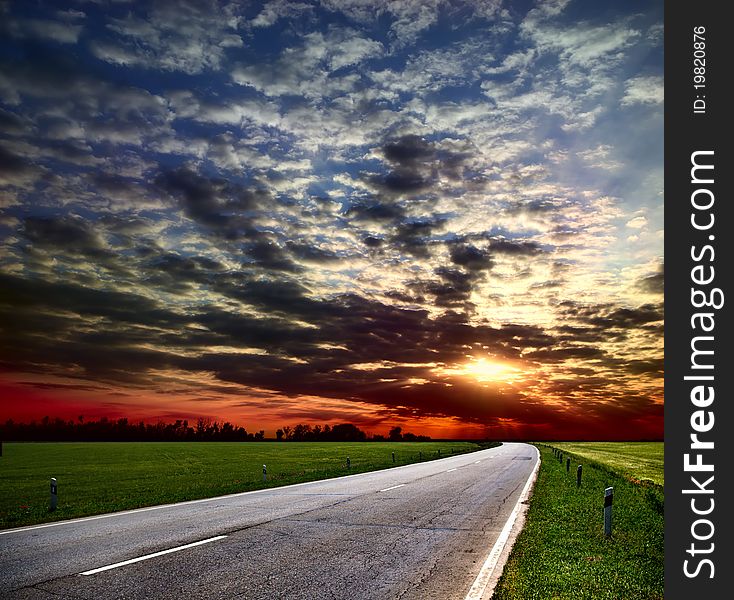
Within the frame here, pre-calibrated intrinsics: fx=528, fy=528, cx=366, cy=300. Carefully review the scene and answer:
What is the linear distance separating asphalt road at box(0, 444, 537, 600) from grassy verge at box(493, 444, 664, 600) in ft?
2.42

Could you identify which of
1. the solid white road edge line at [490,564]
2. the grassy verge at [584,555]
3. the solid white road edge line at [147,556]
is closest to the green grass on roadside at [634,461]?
the grassy verge at [584,555]

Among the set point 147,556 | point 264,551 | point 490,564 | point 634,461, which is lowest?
point 634,461

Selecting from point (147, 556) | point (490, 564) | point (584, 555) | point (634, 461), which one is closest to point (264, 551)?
point (147, 556)

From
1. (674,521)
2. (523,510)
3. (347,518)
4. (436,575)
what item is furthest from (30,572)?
(523,510)

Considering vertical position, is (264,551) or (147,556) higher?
(264,551)

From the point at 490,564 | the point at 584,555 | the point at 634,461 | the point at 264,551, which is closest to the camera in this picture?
A: the point at 490,564

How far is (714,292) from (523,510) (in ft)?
30.8

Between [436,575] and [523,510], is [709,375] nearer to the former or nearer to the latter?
[436,575]

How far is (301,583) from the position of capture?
7316 mm

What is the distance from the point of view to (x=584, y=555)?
9.51 meters

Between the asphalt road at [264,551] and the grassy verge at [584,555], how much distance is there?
739mm

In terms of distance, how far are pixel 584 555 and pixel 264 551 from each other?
5714 millimetres

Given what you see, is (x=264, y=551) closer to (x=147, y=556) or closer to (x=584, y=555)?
(x=147, y=556)

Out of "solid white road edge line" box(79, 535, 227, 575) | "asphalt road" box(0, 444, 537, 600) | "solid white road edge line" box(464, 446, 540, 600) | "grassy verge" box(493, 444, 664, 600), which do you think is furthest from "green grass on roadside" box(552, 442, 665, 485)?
"solid white road edge line" box(79, 535, 227, 575)
